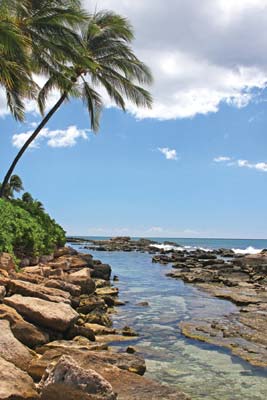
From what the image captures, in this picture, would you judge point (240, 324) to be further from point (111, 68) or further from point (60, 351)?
point (111, 68)

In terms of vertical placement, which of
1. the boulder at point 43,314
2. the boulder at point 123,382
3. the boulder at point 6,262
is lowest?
the boulder at point 123,382

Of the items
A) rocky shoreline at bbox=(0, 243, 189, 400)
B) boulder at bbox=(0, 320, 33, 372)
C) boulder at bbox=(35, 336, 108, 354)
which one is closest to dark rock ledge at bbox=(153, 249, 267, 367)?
rocky shoreline at bbox=(0, 243, 189, 400)

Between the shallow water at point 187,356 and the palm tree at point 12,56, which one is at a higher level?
the palm tree at point 12,56

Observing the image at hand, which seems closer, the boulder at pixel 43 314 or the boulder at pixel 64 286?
the boulder at pixel 43 314

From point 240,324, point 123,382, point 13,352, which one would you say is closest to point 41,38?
point 240,324

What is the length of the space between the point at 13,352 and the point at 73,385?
1.69 metres

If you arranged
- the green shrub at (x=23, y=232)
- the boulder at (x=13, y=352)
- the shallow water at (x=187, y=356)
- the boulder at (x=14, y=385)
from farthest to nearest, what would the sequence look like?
the green shrub at (x=23, y=232), the shallow water at (x=187, y=356), the boulder at (x=13, y=352), the boulder at (x=14, y=385)

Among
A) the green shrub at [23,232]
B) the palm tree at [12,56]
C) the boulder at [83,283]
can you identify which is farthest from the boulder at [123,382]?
the palm tree at [12,56]

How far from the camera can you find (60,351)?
6.37 meters

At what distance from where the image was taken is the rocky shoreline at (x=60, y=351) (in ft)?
15.2

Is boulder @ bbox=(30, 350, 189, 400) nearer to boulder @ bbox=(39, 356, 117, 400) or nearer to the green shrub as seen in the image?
boulder @ bbox=(39, 356, 117, 400)

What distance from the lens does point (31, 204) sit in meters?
19.8

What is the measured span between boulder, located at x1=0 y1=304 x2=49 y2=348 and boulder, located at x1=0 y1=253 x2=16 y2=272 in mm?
3756

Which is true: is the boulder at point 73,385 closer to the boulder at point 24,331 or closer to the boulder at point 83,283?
the boulder at point 24,331
